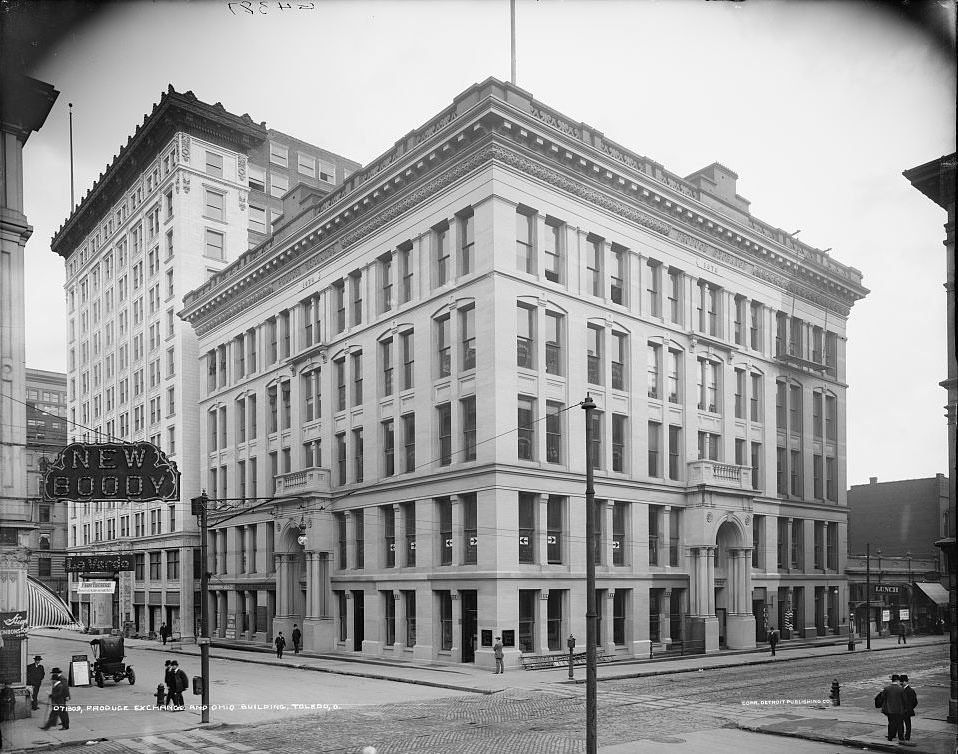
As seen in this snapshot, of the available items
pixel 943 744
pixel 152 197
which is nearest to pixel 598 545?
pixel 943 744

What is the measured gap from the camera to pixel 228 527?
60.7 metres

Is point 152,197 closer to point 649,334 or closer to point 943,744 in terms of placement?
point 649,334

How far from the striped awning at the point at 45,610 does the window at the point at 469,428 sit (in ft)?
64.2

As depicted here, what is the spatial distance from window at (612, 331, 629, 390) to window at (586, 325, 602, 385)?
980mm

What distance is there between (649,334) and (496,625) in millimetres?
17900

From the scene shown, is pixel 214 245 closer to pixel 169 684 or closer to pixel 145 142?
pixel 145 142

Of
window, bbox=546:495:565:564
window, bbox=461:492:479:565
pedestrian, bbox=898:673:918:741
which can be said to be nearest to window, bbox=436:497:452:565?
window, bbox=461:492:479:565

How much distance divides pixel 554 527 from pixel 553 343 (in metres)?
8.66

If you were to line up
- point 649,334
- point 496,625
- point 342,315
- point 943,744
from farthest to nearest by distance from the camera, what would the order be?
point 342,315, point 649,334, point 496,625, point 943,744

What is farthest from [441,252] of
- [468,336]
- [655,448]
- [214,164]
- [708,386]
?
[708,386]

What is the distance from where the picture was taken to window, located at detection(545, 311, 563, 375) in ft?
138

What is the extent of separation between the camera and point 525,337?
4109 cm

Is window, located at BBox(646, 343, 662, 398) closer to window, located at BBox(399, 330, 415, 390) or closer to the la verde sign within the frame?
window, located at BBox(399, 330, 415, 390)

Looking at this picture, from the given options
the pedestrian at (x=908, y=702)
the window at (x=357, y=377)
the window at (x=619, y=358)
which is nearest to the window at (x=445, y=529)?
the window at (x=357, y=377)
